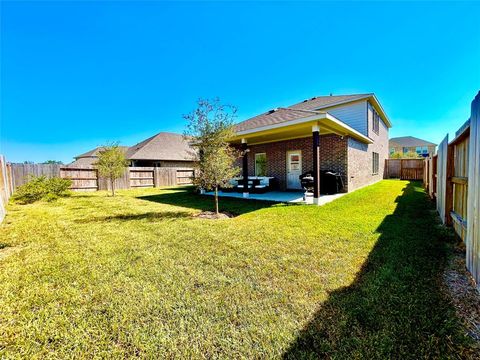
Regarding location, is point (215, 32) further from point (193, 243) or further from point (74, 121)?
point (74, 121)

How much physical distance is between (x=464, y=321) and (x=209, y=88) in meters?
15.5

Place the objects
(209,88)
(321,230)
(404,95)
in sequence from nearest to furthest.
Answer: (321,230) → (209,88) → (404,95)

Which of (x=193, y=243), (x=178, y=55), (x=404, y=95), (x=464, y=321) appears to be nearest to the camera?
(x=464, y=321)

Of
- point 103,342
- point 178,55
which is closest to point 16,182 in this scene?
point 178,55

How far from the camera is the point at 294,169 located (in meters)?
12.4

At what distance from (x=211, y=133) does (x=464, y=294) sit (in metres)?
5.90

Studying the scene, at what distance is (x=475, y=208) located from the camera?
2.50 m

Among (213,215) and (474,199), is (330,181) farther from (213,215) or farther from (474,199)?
(474,199)

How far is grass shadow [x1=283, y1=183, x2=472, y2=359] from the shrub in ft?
43.4

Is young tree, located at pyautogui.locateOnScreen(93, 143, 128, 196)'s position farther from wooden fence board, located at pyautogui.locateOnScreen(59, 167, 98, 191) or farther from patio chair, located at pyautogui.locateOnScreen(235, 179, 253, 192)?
patio chair, located at pyautogui.locateOnScreen(235, 179, 253, 192)

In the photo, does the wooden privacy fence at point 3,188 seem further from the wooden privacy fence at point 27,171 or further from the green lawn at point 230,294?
the wooden privacy fence at point 27,171

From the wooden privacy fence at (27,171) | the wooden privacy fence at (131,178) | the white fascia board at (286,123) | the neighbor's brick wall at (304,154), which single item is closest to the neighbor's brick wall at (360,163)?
the neighbor's brick wall at (304,154)

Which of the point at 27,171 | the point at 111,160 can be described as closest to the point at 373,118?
the point at 111,160

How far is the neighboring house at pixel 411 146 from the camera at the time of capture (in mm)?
39812
